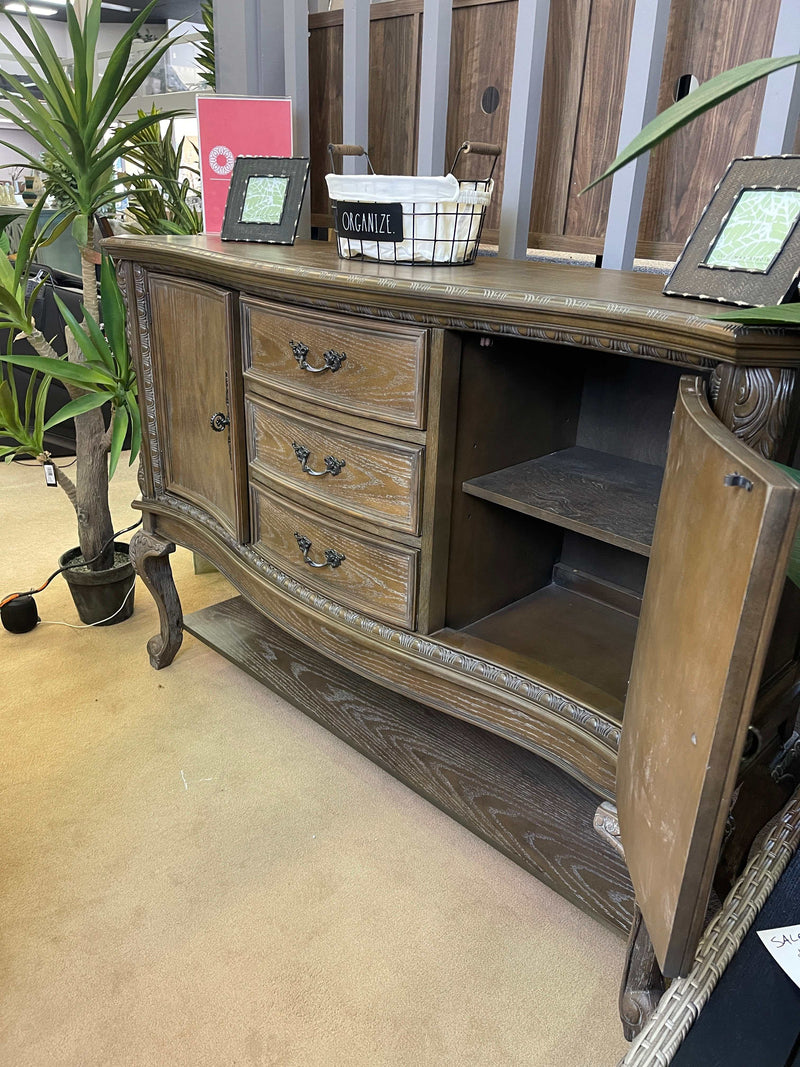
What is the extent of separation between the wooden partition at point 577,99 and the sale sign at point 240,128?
0.21 meters

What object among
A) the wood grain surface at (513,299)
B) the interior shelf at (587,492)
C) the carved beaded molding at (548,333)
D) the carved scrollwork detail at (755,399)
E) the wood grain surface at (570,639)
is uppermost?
the wood grain surface at (513,299)

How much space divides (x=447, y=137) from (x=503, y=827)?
143cm

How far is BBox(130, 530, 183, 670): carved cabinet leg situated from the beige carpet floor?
0.13 meters

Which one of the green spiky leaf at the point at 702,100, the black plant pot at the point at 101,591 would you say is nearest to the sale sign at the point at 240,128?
the black plant pot at the point at 101,591

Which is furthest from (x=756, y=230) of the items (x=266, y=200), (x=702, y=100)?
(x=266, y=200)

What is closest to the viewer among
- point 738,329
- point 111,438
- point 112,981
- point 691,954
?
point 691,954

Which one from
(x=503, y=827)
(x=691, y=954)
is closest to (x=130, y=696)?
(x=503, y=827)

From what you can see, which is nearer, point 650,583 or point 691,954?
point 691,954

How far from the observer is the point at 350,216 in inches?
50.9

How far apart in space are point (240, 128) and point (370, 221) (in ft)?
2.60

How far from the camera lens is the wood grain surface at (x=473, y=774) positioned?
134 cm

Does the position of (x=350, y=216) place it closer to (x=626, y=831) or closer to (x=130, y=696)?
(x=626, y=831)

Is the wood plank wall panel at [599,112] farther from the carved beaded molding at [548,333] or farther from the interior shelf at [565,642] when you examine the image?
the interior shelf at [565,642]

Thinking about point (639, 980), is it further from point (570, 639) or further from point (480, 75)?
point (480, 75)
